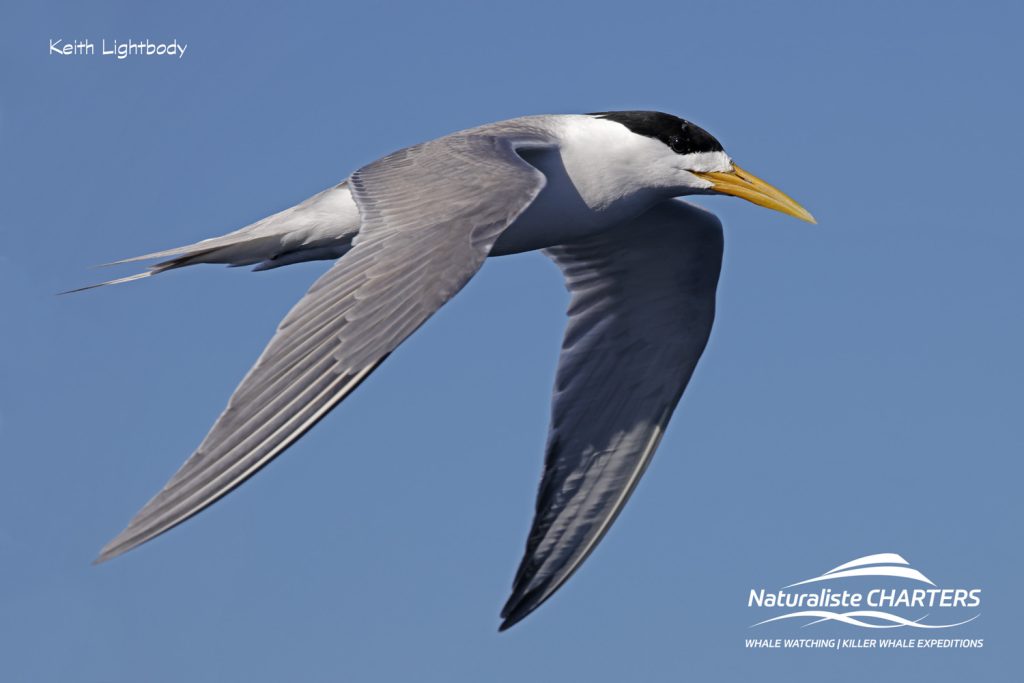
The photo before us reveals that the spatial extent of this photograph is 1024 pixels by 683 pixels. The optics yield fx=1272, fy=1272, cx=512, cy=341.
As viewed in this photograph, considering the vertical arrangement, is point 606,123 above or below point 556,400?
above

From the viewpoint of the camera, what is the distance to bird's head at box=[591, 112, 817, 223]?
919 cm

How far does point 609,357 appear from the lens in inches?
416

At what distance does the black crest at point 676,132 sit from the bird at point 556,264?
0.04 ft

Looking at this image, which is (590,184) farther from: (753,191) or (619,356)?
(619,356)

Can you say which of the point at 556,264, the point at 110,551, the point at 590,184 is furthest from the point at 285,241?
the point at 110,551

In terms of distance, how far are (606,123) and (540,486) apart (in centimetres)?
293

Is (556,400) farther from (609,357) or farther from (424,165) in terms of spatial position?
(424,165)

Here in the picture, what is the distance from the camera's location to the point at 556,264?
35.7ft

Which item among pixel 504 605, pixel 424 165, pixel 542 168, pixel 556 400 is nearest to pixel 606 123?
pixel 542 168

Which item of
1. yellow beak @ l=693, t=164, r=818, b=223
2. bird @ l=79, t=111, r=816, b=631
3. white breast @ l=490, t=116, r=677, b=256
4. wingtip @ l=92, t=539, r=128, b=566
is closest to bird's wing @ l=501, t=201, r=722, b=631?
bird @ l=79, t=111, r=816, b=631

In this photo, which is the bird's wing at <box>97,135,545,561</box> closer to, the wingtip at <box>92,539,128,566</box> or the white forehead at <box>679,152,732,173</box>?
the wingtip at <box>92,539,128,566</box>

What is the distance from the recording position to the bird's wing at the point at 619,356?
10.1 meters

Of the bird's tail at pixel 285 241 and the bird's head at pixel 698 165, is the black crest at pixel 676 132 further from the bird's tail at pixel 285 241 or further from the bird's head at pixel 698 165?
the bird's tail at pixel 285 241

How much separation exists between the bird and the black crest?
12mm
